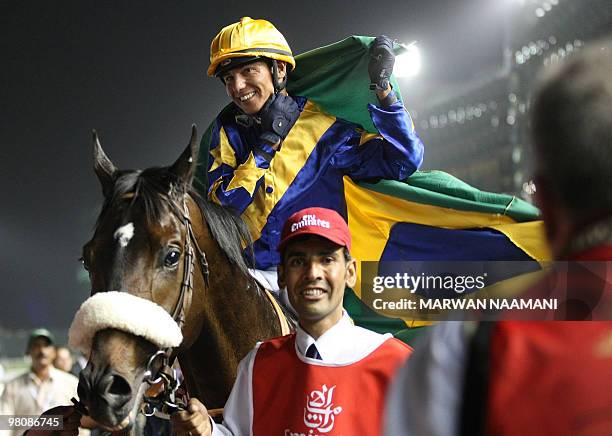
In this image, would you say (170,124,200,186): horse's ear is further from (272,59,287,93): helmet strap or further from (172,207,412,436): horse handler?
(272,59,287,93): helmet strap

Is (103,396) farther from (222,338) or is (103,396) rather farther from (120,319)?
(222,338)

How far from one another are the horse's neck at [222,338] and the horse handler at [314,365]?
549 mm

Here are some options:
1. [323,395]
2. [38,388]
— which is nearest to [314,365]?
[323,395]

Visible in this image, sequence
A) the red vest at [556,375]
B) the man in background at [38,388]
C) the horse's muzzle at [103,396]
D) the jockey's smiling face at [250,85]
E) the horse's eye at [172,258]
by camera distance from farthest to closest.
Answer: the man in background at [38,388], the jockey's smiling face at [250,85], the horse's eye at [172,258], the horse's muzzle at [103,396], the red vest at [556,375]

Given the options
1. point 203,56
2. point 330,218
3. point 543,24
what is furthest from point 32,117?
point 330,218

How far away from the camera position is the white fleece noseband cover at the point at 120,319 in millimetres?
2027

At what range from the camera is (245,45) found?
3.18 metres

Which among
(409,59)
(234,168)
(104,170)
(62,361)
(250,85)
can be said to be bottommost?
(62,361)

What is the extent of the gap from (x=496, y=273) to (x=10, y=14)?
12245mm

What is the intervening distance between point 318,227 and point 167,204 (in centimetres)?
64

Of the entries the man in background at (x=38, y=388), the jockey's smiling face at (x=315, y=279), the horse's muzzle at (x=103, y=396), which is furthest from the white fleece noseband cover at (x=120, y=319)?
the man in background at (x=38, y=388)

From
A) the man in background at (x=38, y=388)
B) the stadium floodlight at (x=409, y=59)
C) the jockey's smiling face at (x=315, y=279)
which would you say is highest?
the stadium floodlight at (x=409, y=59)

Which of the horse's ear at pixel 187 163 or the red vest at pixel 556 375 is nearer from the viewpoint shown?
the red vest at pixel 556 375

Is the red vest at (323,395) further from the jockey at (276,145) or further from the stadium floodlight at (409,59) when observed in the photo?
the stadium floodlight at (409,59)
